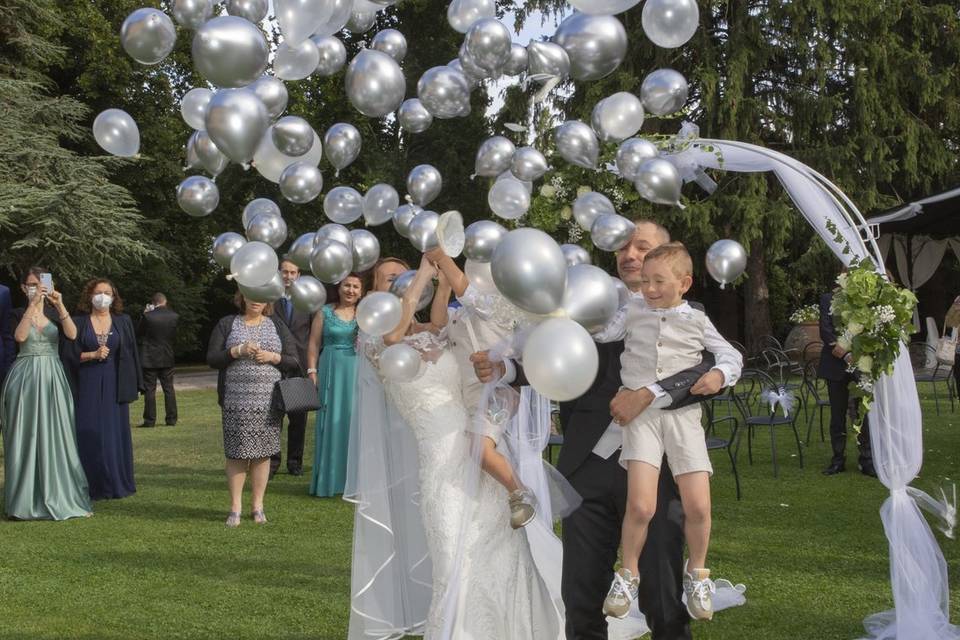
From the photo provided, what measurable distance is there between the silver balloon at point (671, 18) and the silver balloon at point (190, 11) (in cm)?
143

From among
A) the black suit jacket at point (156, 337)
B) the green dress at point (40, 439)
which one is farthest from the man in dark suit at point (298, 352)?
the black suit jacket at point (156, 337)

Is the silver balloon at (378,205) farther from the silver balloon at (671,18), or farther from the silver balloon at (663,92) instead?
the silver balloon at (671,18)

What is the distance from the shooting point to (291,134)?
135 inches

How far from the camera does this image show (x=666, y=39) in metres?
3.56

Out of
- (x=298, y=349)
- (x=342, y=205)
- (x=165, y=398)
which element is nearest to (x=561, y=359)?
(x=342, y=205)

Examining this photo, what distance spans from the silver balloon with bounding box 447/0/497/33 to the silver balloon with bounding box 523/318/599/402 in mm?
1430

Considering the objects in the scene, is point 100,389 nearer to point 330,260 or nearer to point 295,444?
point 295,444

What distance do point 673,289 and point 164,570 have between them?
4275mm

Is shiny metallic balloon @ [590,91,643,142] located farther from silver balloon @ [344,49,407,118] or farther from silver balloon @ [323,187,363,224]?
silver balloon @ [323,187,363,224]

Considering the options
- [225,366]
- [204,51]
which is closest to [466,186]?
[225,366]

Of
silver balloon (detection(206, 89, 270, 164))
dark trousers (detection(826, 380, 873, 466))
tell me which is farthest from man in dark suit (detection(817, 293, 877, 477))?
silver balloon (detection(206, 89, 270, 164))

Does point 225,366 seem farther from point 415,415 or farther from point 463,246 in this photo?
point 463,246

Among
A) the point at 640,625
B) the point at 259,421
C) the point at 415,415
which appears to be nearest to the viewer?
the point at 415,415

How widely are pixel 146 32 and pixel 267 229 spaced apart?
A: 77 centimetres
